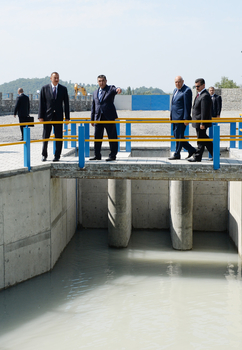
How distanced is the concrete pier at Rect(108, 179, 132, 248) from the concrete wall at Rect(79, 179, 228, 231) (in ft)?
5.69

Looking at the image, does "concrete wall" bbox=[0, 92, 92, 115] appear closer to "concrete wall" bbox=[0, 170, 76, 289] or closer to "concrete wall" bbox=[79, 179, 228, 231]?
"concrete wall" bbox=[79, 179, 228, 231]

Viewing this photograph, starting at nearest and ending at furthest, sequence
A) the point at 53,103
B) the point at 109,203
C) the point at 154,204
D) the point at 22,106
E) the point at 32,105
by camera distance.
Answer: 1. the point at 53,103
2. the point at 109,203
3. the point at 22,106
4. the point at 154,204
5. the point at 32,105

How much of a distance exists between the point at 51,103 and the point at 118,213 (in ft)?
12.5

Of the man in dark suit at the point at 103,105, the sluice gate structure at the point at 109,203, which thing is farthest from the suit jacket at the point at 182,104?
the man in dark suit at the point at 103,105

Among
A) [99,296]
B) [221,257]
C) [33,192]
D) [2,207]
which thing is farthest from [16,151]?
[221,257]

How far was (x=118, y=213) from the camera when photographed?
11.5 m

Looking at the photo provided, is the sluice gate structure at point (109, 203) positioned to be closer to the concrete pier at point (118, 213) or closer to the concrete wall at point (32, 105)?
the concrete pier at point (118, 213)

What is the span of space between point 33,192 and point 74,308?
2.37 m

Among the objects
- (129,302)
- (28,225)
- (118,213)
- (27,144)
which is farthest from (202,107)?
(118,213)

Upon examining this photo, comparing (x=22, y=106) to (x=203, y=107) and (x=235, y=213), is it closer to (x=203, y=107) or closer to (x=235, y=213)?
(x=203, y=107)

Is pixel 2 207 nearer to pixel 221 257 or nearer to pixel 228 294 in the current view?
pixel 228 294

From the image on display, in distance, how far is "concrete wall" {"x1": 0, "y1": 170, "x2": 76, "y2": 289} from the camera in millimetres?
8188

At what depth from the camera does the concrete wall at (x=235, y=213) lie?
430 inches

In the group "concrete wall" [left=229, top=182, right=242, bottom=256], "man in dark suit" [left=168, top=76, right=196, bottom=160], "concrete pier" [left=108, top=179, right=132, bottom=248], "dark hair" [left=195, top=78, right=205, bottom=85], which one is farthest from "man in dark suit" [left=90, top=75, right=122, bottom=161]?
"concrete wall" [left=229, top=182, right=242, bottom=256]
